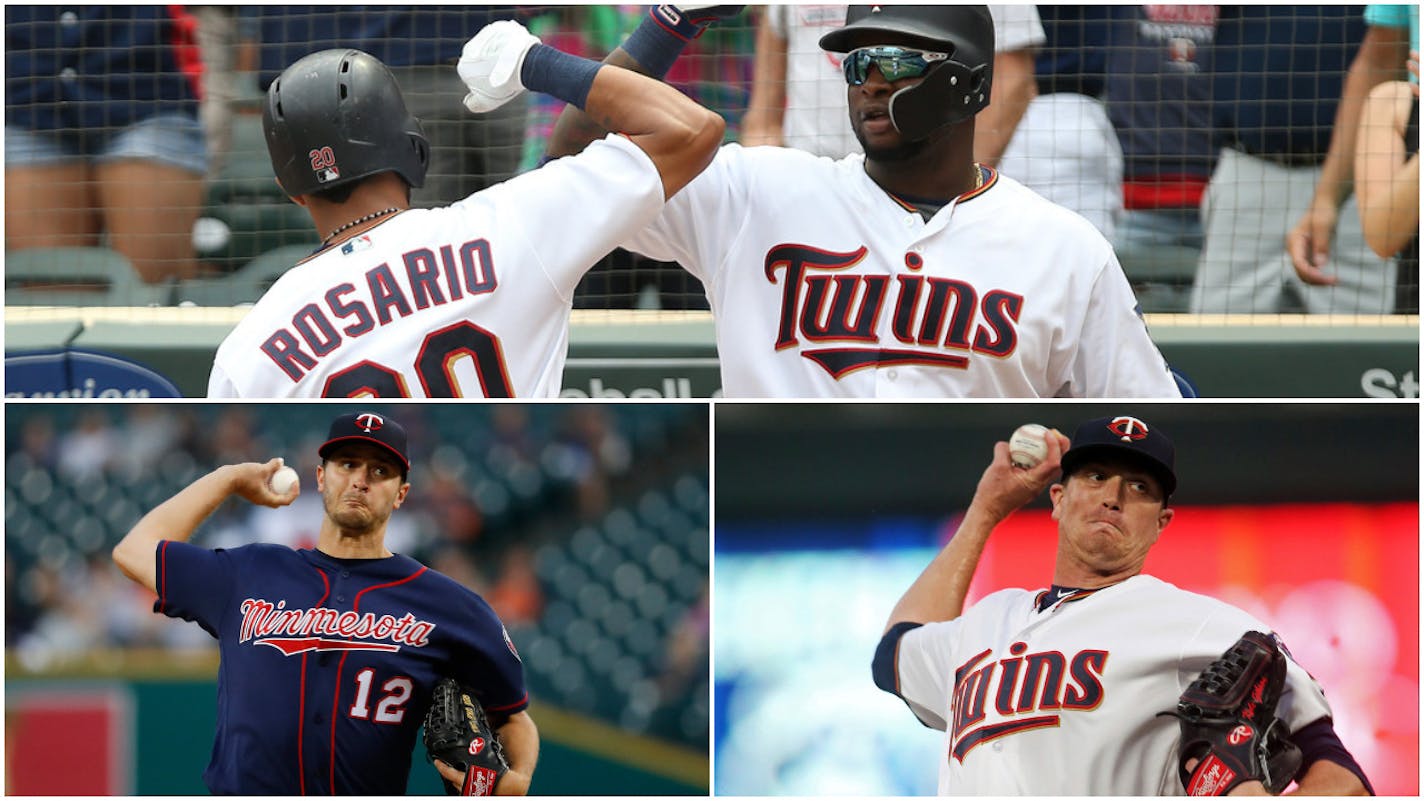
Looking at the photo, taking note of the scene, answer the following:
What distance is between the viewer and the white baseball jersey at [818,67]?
433 cm

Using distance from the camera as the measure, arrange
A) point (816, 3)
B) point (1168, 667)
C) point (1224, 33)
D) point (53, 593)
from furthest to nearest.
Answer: point (1224, 33) → point (816, 3) → point (53, 593) → point (1168, 667)

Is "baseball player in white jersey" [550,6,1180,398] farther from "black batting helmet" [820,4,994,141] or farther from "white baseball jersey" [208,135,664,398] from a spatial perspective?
"white baseball jersey" [208,135,664,398]

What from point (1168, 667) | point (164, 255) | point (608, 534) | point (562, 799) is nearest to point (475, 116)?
point (164, 255)

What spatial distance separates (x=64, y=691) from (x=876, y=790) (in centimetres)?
142

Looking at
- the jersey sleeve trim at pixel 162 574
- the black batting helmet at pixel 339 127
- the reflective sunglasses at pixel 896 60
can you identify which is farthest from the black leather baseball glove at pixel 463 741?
the reflective sunglasses at pixel 896 60

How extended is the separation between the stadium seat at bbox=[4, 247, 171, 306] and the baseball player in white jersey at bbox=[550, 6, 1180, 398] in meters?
1.76

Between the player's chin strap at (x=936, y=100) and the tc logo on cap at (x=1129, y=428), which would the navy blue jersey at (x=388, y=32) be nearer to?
the player's chin strap at (x=936, y=100)

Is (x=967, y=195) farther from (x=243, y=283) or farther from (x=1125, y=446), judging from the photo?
(x=243, y=283)

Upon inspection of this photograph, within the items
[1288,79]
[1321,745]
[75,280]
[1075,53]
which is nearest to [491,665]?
[1321,745]

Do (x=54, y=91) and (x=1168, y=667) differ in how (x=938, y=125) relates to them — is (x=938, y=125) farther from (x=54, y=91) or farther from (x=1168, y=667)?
(x=54, y=91)

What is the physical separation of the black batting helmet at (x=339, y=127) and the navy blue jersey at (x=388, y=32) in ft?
4.48

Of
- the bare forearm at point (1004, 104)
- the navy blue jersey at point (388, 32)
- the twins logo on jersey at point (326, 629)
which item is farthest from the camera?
the navy blue jersey at point (388, 32)

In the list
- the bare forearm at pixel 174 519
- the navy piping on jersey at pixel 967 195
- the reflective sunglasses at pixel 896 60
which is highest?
the reflective sunglasses at pixel 896 60

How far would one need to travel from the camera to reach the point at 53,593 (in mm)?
3184
